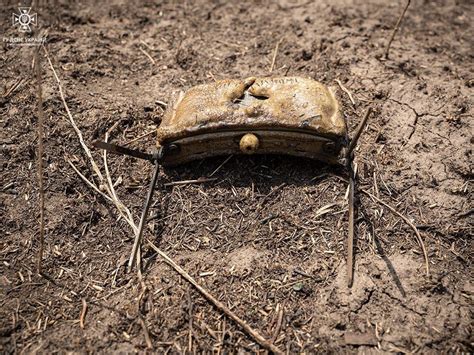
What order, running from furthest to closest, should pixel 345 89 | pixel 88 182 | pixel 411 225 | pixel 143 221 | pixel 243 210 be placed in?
pixel 345 89
pixel 88 182
pixel 243 210
pixel 411 225
pixel 143 221

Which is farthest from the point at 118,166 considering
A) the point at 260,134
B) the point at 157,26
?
A: the point at 157,26

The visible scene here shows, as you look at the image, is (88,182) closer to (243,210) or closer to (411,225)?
(243,210)

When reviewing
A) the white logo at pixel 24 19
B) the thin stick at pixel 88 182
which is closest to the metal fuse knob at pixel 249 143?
the thin stick at pixel 88 182

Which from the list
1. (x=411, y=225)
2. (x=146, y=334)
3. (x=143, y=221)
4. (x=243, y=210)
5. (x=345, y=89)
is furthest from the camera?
(x=345, y=89)

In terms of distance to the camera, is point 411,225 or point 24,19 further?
point 24,19

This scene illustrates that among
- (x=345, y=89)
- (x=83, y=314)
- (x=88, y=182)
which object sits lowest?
(x=83, y=314)

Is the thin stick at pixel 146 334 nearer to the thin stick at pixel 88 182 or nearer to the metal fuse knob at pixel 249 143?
the thin stick at pixel 88 182

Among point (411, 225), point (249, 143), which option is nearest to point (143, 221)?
point (249, 143)
